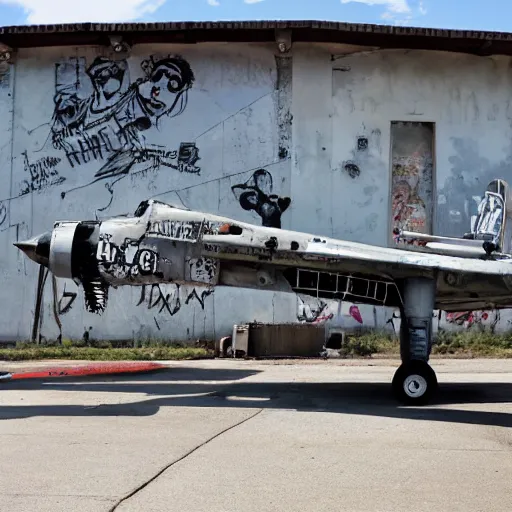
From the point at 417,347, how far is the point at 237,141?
1215 cm

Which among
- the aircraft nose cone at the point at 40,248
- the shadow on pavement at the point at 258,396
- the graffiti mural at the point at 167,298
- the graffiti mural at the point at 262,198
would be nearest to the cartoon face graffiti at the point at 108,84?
the graffiti mural at the point at 262,198

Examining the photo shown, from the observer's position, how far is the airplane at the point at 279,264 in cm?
1094

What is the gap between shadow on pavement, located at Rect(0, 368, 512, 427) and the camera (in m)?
9.73

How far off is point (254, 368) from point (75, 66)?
11.3 m

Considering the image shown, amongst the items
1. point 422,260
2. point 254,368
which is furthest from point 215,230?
point 254,368

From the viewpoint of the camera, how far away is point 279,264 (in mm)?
11211

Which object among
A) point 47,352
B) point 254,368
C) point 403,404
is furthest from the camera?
point 47,352

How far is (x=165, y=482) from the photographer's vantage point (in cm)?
610

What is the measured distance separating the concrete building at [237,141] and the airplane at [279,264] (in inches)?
384

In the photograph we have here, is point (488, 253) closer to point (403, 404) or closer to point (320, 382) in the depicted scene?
point (403, 404)

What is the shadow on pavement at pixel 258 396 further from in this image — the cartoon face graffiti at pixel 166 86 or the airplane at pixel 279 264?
the cartoon face graffiti at pixel 166 86

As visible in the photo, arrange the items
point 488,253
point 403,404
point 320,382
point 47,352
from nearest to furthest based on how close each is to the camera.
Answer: point 403,404
point 488,253
point 320,382
point 47,352

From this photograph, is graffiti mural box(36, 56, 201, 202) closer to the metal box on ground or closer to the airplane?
the metal box on ground

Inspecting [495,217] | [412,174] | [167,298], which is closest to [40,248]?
[495,217]
